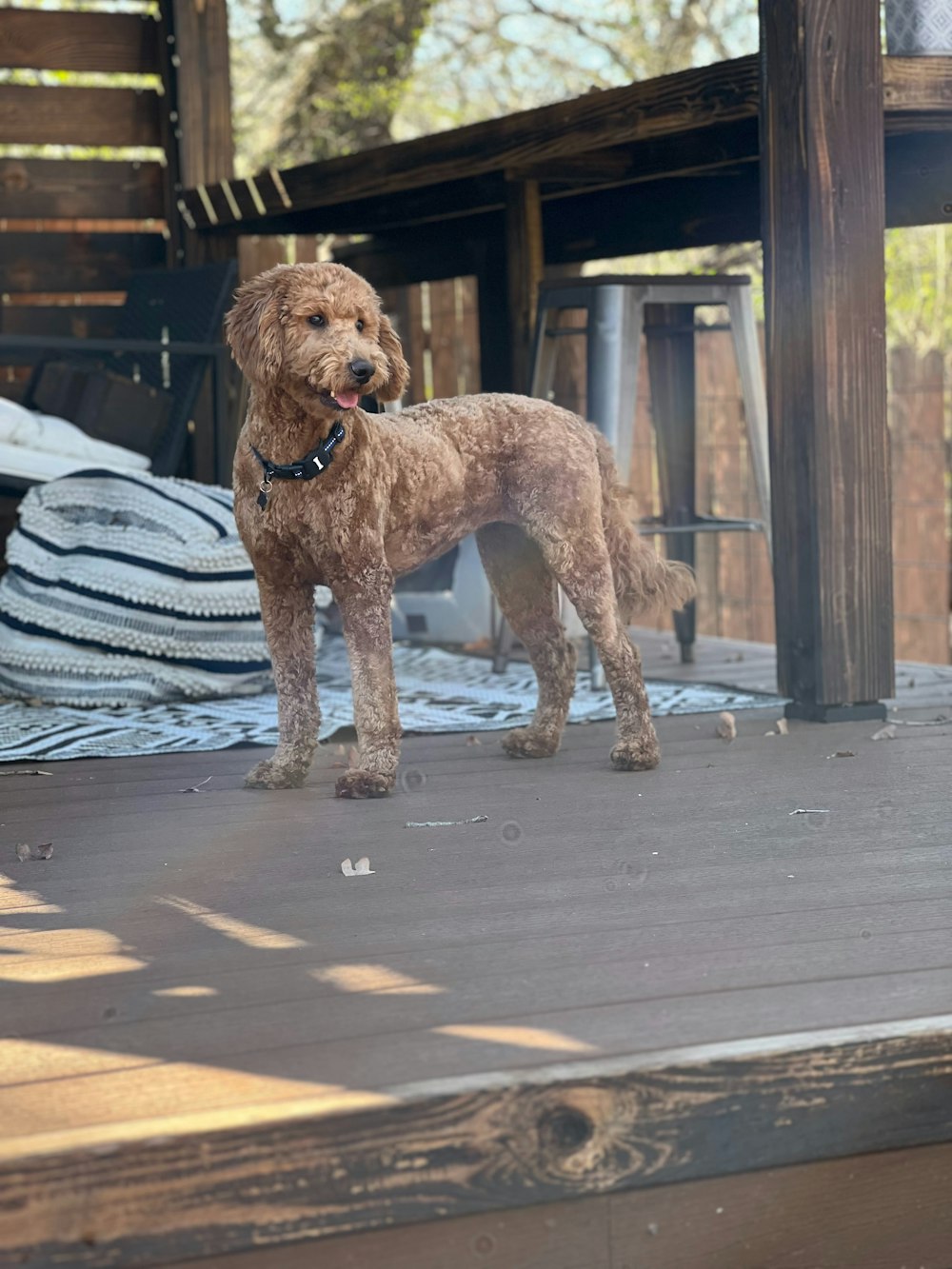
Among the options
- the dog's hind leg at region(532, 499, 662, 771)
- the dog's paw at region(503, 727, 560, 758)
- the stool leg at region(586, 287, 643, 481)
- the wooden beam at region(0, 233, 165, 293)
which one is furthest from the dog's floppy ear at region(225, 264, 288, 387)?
the wooden beam at region(0, 233, 165, 293)

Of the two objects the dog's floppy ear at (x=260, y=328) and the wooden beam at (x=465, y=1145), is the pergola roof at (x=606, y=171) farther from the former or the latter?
the wooden beam at (x=465, y=1145)

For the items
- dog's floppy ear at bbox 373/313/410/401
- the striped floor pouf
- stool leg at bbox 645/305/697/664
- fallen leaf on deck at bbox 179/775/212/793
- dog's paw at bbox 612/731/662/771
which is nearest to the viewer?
dog's floppy ear at bbox 373/313/410/401

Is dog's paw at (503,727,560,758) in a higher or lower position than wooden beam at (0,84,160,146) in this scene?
lower

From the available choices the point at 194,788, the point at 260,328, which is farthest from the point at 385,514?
the point at 194,788

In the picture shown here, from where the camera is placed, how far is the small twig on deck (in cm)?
285

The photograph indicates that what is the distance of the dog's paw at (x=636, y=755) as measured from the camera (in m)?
3.32

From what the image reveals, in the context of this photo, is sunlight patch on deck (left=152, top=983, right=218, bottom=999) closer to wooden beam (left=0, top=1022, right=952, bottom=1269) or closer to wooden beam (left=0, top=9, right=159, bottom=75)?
wooden beam (left=0, top=1022, right=952, bottom=1269)

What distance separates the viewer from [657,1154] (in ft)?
5.48

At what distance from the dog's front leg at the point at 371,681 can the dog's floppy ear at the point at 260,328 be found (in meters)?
0.44

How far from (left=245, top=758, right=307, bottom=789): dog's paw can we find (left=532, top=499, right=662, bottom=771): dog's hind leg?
660 mm

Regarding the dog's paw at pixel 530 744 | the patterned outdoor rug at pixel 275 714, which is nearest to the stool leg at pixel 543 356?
the patterned outdoor rug at pixel 275 714

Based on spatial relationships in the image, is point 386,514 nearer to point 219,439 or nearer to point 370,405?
point 370,405

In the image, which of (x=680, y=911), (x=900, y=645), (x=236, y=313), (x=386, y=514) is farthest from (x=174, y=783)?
(x=900, y=645)

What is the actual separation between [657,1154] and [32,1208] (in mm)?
628
